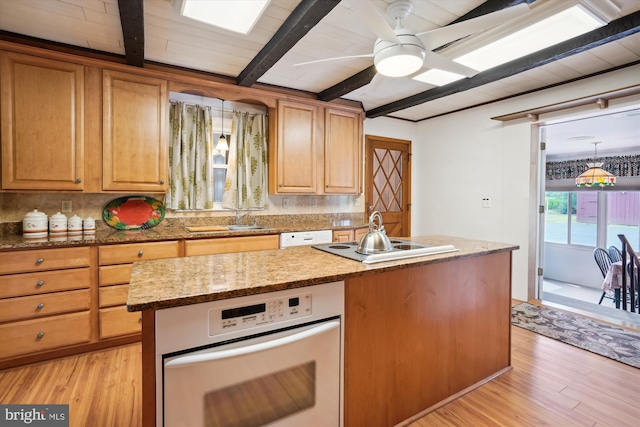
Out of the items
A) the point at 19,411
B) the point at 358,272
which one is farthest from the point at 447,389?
the point at 19,411

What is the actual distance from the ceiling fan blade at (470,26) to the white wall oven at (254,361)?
142cm

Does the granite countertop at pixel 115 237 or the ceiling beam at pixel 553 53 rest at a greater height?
the ceiling beam at pixel 553 53

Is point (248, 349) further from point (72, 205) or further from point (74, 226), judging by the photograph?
point (72, 205)

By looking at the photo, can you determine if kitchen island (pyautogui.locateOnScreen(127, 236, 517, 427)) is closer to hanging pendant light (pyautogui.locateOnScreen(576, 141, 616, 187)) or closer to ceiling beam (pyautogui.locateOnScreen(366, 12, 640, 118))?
ceiling beam (pyautogui.locateOnScreen(366, 12, 640, 118))

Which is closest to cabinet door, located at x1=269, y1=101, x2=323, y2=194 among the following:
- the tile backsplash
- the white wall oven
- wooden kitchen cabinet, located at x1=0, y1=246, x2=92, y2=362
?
the tile backsplash

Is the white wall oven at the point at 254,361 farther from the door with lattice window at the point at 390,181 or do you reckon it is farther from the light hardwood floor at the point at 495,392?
the door with lattice window at the point at 390,181

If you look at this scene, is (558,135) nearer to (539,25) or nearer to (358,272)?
(539,25)

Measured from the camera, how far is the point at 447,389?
1.92 m

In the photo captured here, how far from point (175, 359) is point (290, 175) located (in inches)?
110

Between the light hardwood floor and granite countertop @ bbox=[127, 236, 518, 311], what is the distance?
90cm

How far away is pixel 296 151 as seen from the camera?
3.71m

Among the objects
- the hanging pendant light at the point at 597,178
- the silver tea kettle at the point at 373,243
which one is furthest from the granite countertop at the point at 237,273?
the hanging pendant light at the point at 597,178

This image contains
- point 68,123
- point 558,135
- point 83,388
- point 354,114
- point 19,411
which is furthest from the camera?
point 558,135

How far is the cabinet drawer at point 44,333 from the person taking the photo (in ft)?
7.23
